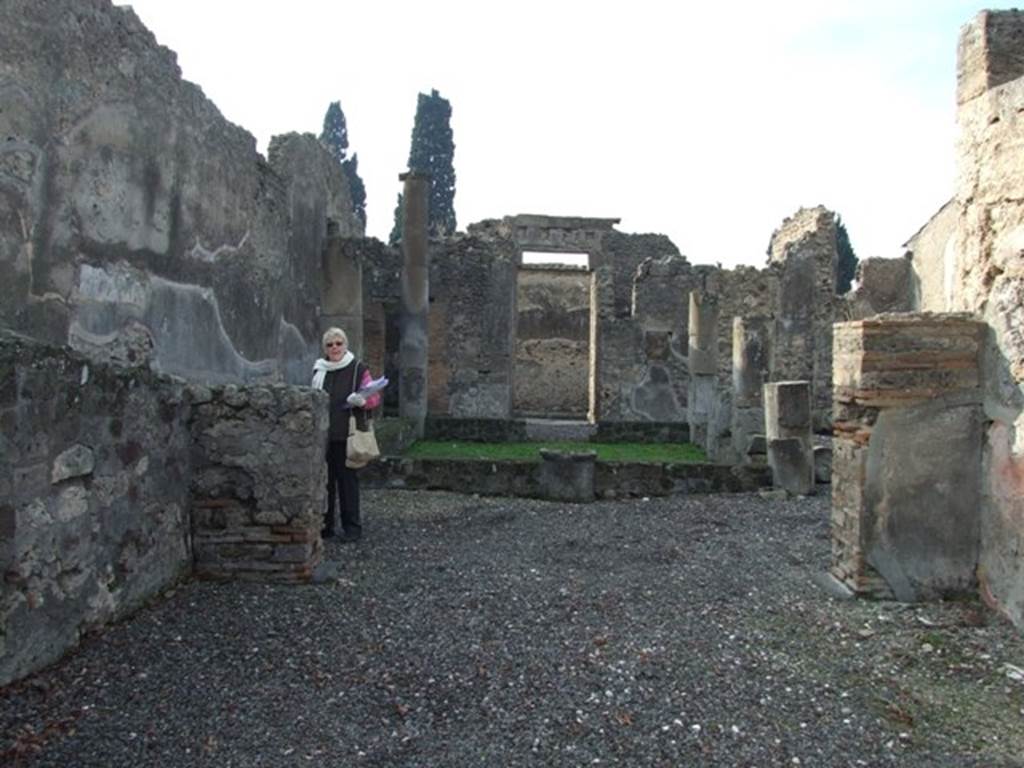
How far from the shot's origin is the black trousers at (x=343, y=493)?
5.14m

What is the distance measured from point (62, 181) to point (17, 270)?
0.71m

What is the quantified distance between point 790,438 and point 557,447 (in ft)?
11.4

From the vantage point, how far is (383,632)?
3.35 m

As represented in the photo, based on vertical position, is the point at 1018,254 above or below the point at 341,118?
below

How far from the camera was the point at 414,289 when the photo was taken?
41.3ft

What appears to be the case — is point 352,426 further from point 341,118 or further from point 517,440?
point 341,118

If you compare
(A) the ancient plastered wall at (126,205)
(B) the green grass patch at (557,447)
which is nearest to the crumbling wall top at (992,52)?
(A) the ancient plastered wall at (126,205)

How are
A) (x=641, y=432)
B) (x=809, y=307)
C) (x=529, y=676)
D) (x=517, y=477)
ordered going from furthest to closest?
1. (x=809, y=307)
2. (x=641, y=432)
3. (x=517, y=477)
4. (x=529, y=676)

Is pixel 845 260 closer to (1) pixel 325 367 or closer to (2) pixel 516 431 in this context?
(2) pixel 516 431

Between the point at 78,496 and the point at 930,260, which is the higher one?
the point at 930,260

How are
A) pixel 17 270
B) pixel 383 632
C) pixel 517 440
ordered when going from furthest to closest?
1. pixel 517 440
2. pixel 17 270
3. pixel 383 632

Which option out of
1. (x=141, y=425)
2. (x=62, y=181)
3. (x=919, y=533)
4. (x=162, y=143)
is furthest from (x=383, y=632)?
(x=162, y=143)

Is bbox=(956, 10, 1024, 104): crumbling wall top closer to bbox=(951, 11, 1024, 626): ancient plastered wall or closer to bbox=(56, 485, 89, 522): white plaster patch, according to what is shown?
bbox=(951, 11, 1024, 626): ancient plastered wall

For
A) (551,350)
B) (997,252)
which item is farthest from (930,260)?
(997,252)
